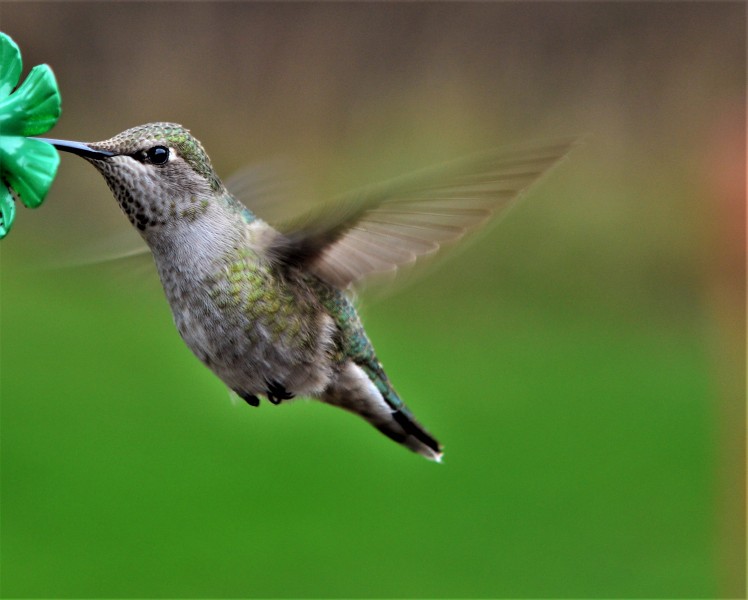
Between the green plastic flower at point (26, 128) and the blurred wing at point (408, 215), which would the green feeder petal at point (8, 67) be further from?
the blurred wing at point (408, 215)

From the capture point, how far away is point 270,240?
1.10 metres

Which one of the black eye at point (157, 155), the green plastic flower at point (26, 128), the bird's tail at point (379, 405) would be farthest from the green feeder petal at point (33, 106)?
the bird's tail at point (379, 405)

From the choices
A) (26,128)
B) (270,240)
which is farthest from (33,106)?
(270,240)

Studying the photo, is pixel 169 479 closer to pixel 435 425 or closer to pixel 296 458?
pixel 296 458

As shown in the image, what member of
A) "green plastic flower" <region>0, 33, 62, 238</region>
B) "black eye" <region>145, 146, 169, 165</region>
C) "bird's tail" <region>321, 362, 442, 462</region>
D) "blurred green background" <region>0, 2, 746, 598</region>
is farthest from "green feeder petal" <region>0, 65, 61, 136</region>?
"blurred green background" <region>0, 2, 746, 598</region>

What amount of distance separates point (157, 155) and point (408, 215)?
0.26 meters

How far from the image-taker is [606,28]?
495 cm

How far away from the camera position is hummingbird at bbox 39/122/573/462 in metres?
0.96

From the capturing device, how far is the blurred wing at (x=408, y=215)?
95cm

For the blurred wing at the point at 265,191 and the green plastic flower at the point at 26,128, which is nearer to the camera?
the green plastic flower at the point at 26,128

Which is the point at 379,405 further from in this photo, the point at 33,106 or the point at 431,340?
the point at 431,340

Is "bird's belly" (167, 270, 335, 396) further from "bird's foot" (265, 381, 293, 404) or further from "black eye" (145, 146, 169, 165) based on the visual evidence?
"black eye" (145, 146, 169, 165)

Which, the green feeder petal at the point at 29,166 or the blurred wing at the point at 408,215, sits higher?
the blurred wing at the point at 408,215

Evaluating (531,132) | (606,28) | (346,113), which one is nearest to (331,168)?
(346,113)
